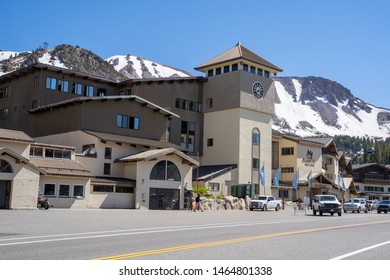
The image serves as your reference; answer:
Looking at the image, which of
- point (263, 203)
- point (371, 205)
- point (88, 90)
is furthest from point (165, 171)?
point (371, 205)

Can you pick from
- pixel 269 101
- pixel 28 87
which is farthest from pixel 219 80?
pixel 28 87

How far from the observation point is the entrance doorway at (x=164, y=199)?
45.5m

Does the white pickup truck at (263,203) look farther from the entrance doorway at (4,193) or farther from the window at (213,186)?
the entrance doorway at (4,193)

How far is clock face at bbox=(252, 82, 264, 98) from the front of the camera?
6174cm

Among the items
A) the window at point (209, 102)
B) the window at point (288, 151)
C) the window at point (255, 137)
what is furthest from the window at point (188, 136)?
the window at point (288, 151)

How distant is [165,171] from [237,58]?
70.1ft

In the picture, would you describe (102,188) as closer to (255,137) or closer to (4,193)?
(4,193)

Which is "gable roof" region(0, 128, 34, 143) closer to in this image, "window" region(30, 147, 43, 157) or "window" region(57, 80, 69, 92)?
"window" region(30, 147, 43, 157)

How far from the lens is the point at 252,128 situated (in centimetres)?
6091

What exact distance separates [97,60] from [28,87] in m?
140

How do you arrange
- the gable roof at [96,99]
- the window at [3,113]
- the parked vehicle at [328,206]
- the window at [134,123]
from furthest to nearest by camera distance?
the window at [3,113]
the window at [134,123]
the gable roof at [96,99]
the parked vehicle at [328,206]

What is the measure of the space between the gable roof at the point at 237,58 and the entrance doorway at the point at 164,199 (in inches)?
880
